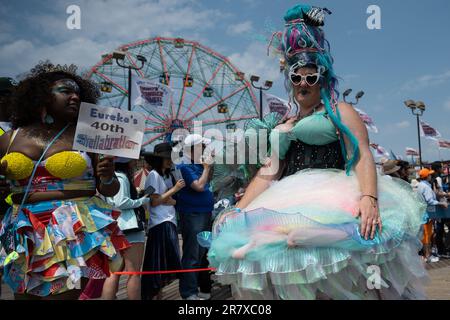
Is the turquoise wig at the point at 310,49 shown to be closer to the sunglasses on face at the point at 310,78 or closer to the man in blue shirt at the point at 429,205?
the sunglasses on face at the point at 310,78

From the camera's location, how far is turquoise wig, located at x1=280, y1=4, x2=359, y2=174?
2178 mm

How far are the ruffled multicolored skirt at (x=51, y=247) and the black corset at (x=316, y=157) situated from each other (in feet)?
3.77

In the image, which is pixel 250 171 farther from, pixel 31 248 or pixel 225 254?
pixel 31 248

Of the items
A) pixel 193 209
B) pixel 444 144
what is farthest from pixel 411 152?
pixel 193 209

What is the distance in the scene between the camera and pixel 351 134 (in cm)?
199

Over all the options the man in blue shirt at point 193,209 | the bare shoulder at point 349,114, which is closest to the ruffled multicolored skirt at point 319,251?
the bare shoulder at point 349,114

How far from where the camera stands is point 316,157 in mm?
2178

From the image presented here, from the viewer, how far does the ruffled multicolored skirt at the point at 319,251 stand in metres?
1.63

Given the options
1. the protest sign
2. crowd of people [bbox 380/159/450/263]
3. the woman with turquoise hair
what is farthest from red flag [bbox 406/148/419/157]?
the protest sign

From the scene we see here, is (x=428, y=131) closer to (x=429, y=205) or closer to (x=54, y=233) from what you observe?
(x=429, y=205)

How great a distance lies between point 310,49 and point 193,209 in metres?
2.49
